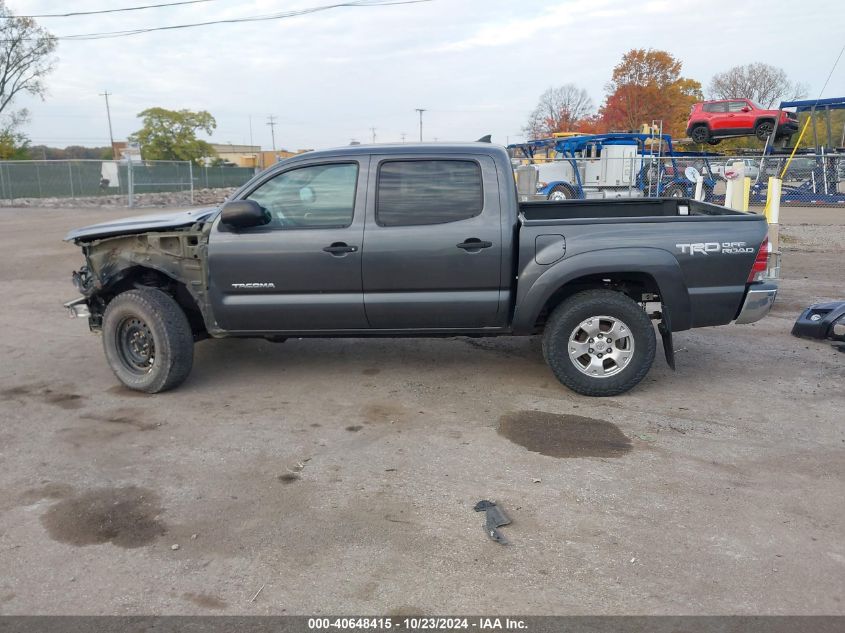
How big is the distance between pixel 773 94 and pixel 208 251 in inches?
2846

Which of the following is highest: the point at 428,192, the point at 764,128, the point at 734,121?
the point at 734,121

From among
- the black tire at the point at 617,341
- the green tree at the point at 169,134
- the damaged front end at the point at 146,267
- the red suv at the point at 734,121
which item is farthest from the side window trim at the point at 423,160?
the green tree at the point at 169,134

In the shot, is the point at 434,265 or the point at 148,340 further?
the point at 148,340

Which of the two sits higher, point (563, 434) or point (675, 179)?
point (675, 179)

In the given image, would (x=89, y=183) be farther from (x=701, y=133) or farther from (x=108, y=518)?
(x=108, y=518)

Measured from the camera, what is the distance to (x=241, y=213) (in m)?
5.08

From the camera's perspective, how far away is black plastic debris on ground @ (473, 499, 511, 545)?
135 inches

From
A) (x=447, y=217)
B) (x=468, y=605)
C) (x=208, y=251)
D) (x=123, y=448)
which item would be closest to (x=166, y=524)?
(x=123, y=448)

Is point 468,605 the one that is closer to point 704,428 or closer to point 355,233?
point 704,428

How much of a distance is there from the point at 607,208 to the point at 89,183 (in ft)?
92.8

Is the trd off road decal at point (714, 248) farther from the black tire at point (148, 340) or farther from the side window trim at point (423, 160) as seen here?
the black tire at point (148, 340)

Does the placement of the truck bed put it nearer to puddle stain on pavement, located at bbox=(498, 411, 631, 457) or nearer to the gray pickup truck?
the gray pickup truck

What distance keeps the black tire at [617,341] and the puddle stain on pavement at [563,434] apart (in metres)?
0.43

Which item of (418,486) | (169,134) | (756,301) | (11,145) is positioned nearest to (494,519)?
(418,486)
